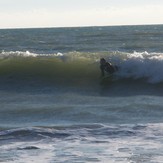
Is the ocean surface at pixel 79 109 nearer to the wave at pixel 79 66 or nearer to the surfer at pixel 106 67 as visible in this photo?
the wave at pixel 79 66

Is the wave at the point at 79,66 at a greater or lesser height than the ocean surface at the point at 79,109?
greater

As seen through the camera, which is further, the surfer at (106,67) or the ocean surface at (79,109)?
the surfer at (106,67)

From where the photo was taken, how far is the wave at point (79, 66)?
2092 centimetres

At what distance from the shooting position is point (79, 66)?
22.9 m

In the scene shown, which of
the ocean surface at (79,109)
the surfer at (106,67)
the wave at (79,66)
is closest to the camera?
A: the ocean surface at (79,109)

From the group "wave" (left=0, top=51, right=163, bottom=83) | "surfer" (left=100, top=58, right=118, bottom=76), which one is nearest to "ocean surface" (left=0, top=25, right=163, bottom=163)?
"wave" (left=0, top=51, right=163, bottom=83)

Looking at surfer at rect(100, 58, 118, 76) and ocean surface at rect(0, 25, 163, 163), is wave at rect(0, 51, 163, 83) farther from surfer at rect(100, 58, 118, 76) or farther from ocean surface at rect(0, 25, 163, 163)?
surfer at rect(100, 58, 118, 76)

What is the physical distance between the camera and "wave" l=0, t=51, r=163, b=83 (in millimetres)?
20922

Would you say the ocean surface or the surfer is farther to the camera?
the surfer

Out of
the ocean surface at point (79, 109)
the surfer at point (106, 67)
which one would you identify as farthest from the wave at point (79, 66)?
the surfer at point (106, 67)

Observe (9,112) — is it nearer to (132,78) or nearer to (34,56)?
(132,78)

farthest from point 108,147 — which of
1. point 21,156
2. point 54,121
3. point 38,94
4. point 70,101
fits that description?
point 38,94

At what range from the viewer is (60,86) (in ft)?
65.1

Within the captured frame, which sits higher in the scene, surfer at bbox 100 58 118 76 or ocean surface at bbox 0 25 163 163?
surfer at bbox 100 58 118 76
